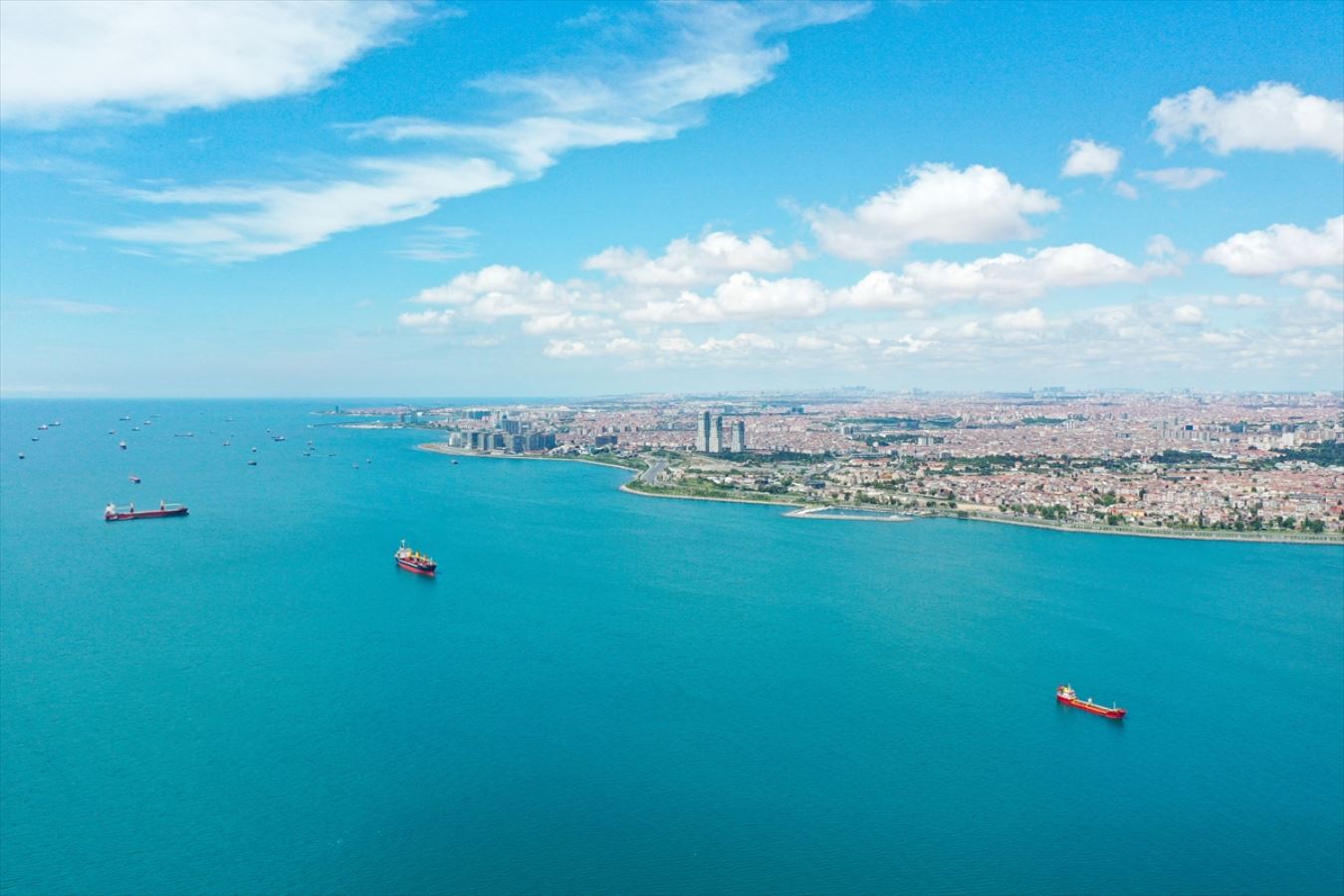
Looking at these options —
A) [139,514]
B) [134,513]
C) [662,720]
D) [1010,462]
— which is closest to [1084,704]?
[662,720]

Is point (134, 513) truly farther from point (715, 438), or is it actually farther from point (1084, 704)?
point (715, 438)

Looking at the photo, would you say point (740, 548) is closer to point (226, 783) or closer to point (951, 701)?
point (951, 701)

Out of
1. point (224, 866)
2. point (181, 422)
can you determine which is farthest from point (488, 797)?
point (181, 422)

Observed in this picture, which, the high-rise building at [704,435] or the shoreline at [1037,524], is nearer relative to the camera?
the shoreline at [1037,524]

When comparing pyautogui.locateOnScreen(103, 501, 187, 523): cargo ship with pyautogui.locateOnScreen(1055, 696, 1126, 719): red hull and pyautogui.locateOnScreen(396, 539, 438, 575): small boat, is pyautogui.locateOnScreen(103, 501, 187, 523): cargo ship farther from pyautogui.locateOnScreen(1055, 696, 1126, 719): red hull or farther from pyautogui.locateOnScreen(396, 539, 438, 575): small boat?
pyautogui.locateOnScreen(1055, 696, 1126, 719): red hull

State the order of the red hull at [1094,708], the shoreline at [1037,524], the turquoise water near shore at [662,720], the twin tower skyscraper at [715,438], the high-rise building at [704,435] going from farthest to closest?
1. the high-rise building at [704,435]
2. the twin tower skyscraper at [715,438]
3. the shoreline at [1037,524]
4. the red hull at [1094,708]
5. the turquoise water near shore at [662,720]

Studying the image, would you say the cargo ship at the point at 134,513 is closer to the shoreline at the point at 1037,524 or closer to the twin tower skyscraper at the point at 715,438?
the shoreline at the point at 1037,524

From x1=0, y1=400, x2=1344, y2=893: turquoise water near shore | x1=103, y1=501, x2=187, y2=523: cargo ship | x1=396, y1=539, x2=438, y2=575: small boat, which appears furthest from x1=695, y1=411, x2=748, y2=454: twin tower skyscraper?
x1=396, y1=539, x2=438, y2=575: small boat

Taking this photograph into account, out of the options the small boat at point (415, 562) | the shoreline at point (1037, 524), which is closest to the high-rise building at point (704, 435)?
the shoreline at point (1037, 524)
